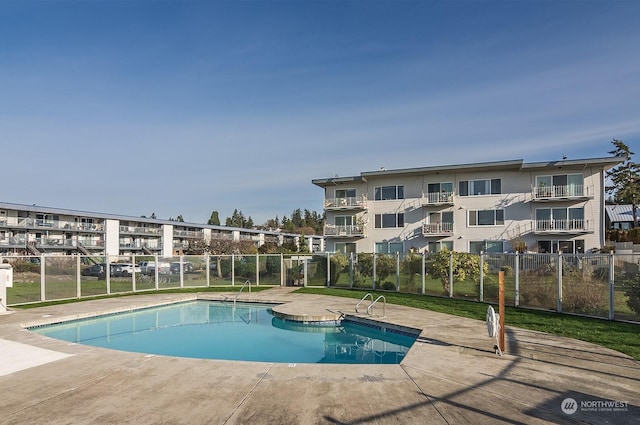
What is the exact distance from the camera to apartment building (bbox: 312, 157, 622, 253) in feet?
101

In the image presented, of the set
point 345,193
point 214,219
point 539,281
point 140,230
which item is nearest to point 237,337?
point 539,281

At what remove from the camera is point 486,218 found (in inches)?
1277

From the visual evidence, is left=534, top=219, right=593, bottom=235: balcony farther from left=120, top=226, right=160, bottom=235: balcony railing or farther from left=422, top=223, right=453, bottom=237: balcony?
left=120, top=226, right=160, bottom=235: balcony railing

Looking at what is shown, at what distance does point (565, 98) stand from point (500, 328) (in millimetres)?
15035

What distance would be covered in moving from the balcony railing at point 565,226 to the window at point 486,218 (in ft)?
9.14

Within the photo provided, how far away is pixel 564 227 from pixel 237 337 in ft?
93.9

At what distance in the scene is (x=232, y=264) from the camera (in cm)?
2231

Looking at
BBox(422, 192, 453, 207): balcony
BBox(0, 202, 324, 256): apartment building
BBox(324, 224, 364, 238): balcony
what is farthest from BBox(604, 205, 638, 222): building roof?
BBox(0, 202, 324, 256): apartment building

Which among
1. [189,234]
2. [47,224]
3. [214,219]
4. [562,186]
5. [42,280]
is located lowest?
[42,280]

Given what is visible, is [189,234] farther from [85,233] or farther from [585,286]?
[585,286]

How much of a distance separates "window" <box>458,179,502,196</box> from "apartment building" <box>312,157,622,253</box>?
0.07 meters

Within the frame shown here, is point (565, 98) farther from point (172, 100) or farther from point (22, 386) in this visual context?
point (22, 386)

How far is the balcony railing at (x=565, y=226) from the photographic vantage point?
3052 cm

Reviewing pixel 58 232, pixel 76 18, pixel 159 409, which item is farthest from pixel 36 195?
pixel 159 409
